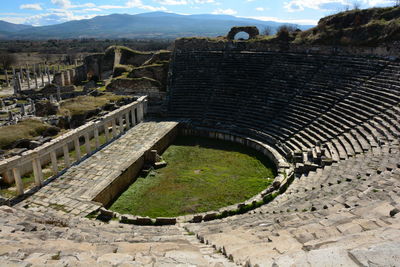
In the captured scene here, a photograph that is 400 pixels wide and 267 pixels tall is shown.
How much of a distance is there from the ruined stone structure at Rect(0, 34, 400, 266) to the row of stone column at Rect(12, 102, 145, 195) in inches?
12.9

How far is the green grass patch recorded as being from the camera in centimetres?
1533

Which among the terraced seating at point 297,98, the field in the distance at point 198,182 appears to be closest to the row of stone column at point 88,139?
the terraced seating at point 297,98

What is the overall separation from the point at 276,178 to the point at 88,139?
10.2 m

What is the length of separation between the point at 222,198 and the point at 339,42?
16942 mm

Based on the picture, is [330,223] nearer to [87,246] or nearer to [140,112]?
[87,246]

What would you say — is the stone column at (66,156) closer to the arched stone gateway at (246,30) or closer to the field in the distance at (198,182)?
the field in the distance at (198,182)

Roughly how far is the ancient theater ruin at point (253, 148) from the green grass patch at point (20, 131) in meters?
1.38

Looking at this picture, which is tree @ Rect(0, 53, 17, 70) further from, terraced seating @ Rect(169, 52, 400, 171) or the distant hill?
the distant hill

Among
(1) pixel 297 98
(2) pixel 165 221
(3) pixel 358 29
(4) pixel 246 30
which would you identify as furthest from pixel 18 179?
(4) pixel 246 30

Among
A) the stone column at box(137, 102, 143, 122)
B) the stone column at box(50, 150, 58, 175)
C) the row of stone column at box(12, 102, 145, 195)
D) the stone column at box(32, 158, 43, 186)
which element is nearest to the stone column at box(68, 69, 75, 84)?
the row of stone column at box(12, 102, 145, 195)

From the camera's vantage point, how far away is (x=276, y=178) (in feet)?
50.9

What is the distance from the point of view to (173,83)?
27.8m

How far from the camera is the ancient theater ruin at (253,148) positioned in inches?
243

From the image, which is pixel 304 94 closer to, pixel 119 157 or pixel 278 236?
pixel 119 157
